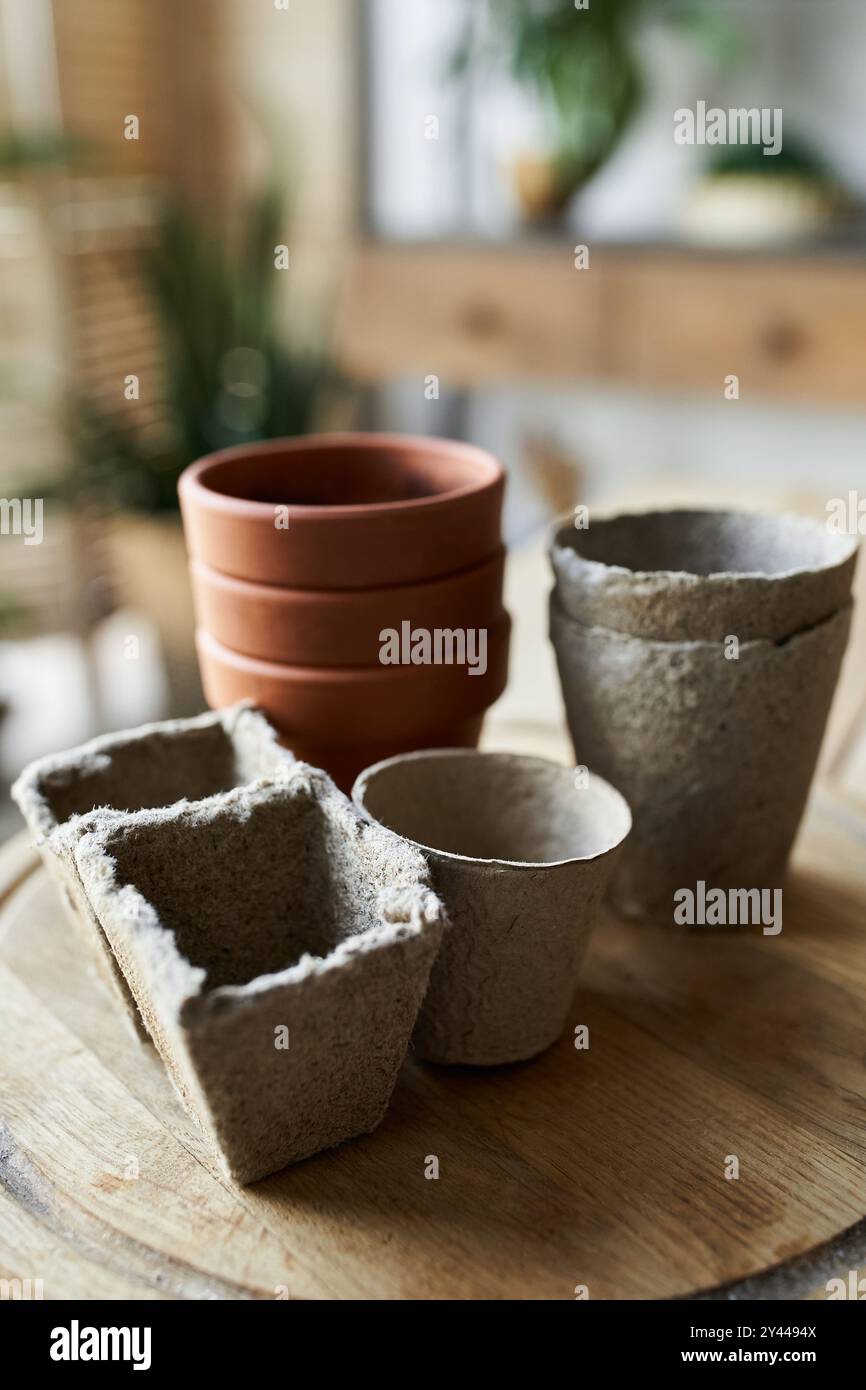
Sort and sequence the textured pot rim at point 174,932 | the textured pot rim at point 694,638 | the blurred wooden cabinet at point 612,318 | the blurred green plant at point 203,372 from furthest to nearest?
1. the blurred green plant at point 203,372
2. the blurred wooden cabinet at point 612,318
3. the textured pot rim at point 694,638
4. the textured pot rim at point 174,932

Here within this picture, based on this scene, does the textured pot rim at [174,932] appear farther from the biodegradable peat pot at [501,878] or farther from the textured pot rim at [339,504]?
the textured pot rim at [339,504]

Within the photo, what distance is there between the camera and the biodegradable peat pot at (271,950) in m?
0.54

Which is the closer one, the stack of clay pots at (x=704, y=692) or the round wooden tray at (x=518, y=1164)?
the round wooden tray at (x=518, y=1164)

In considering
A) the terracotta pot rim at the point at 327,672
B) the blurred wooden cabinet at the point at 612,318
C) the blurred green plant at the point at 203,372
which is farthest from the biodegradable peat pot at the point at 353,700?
the blurred green plant at the point at 203,372

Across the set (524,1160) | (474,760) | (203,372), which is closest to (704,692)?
(474,760)

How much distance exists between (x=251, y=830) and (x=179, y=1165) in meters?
0.18

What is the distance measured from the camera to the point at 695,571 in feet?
2.94

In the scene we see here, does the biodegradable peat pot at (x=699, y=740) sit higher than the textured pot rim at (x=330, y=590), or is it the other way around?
the textured pot rim at (x=330, y=590)

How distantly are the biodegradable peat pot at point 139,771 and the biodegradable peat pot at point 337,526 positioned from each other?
0.10 m

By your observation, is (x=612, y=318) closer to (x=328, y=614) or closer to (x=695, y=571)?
(x=695, y=571)

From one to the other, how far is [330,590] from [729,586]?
0.79ft

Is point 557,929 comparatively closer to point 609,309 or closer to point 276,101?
point 609,309
